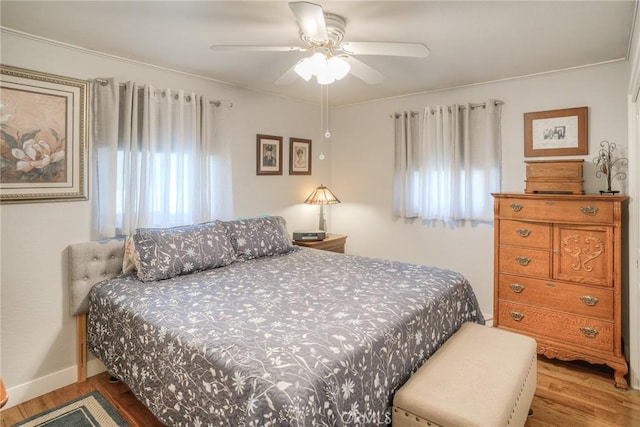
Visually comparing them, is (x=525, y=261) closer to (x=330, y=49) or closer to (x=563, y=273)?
(x=563, y=273)

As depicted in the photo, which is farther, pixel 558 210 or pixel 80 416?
pixel 558 210

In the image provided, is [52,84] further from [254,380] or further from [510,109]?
[510,109]

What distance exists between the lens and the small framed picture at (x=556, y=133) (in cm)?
312

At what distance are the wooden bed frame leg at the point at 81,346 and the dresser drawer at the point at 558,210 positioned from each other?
3362mm

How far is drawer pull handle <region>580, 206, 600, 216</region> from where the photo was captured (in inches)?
106

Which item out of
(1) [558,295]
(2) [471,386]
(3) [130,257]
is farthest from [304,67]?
(1) [558,295]

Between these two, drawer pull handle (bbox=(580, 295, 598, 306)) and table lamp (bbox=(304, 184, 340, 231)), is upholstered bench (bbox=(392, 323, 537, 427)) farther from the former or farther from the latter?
table lamp (bbox=(304, 184, 340, 231))

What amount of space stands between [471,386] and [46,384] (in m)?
2.74

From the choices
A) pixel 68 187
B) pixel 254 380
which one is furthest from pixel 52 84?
pixel 254 380

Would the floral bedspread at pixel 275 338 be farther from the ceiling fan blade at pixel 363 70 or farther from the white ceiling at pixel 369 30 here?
the white ceiling at pixel 369 30

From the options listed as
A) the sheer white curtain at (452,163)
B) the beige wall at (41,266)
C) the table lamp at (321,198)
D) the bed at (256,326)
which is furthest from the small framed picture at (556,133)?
→ the beige wall at (41,266)

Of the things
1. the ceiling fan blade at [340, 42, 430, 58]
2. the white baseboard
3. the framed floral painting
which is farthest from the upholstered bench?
the framed floral painting

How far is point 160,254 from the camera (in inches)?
102

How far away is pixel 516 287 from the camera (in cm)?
306
